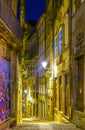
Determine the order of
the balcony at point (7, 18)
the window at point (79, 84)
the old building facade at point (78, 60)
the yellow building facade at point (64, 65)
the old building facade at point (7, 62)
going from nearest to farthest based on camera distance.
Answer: the balcony at point (7, 18) < the old building facade at point (7, 62) < the old building facade at point (78, 60) < the window at point (79, 84) < the yellow building facade at point (64, 65)

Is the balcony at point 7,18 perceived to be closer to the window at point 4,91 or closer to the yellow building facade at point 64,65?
the window at point 4,91

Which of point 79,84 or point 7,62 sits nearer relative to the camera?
point 7,62

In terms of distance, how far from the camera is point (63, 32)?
20.5 m

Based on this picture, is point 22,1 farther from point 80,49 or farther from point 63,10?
point 80,49

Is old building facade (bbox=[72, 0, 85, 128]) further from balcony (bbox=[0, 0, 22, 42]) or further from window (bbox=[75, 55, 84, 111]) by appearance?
balcony (bbox=[0, 0, 22, 42])

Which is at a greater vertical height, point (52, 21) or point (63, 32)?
point (52, 21)

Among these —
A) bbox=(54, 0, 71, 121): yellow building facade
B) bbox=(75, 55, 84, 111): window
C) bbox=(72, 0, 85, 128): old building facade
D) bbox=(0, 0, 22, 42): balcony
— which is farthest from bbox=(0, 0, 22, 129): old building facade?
bbox=(54, 0, 71, 121): yellow building facade

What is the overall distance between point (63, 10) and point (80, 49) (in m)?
6.00

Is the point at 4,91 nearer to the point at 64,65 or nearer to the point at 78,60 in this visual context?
the point at 78,60

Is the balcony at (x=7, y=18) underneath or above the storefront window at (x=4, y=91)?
above

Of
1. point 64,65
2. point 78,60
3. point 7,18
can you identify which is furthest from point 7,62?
point 64,65

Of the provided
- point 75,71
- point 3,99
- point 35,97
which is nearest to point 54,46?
point 75,71

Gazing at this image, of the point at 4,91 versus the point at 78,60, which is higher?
the point at 78,60

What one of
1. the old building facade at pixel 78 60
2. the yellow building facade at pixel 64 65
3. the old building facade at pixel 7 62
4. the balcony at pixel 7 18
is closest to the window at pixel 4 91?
the old building facade at pixel 7 62
